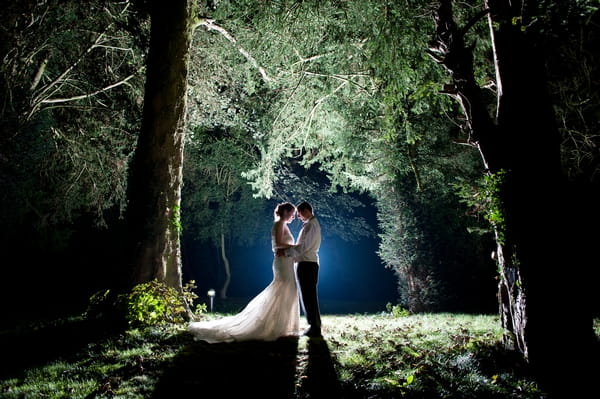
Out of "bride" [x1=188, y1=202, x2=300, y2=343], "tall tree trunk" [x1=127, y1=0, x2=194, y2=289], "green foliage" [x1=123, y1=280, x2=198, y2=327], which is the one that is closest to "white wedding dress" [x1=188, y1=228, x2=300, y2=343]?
"bride" [x1=188, y1=202, x2=300, y2=343]

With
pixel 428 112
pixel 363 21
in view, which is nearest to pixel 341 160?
pixel 428 112

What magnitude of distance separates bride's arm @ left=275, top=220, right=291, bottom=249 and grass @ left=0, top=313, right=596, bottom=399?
5.23ft

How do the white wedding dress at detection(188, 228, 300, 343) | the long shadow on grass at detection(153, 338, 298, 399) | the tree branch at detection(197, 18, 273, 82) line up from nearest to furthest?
the long shadow on grass at detection(153, 338, 298, 399)
the white wedding dress at detection(188, 228, 300, 343)
the tree branch at detection(197, 18, 273, 82)

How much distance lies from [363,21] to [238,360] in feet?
26.4

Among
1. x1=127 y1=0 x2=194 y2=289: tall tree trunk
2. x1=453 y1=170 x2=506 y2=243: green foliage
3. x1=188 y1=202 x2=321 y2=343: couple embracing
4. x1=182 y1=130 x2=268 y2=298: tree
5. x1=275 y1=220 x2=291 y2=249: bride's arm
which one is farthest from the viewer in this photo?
x1=182 y1=130 x2=268 y2=298: tree

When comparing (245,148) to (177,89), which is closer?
(177,89)

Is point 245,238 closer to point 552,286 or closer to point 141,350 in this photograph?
point 141,350

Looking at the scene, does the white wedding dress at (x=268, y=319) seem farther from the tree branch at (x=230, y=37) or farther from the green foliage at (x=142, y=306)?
the tree branch at (x=230, y=37)

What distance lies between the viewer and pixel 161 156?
26.2 feet

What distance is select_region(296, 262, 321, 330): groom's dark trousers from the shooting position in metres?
7.03

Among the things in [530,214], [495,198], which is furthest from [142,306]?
[530,214]

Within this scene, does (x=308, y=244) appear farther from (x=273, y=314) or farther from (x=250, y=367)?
(x=250, y=367)

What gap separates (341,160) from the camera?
16.5 m

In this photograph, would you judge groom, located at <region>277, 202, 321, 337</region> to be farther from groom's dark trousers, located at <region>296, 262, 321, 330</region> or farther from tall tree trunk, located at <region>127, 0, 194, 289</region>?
tall tree trunk, located at <region>127, 0, 194, 289</region>
